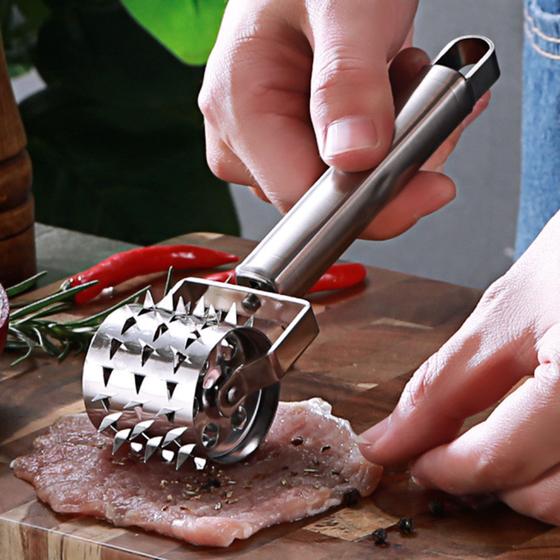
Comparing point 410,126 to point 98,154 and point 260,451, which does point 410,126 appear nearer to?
point 260,451

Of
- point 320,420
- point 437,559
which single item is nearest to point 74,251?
point 320,420

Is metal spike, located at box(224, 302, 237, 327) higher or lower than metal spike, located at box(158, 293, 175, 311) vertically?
higher

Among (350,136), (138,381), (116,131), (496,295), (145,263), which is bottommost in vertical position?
(116,131)

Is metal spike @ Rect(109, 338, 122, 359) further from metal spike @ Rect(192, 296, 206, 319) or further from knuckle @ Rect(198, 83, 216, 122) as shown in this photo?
knuckle @ Rect(198, 83, 216, 122)

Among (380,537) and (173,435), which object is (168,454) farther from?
(380,537)

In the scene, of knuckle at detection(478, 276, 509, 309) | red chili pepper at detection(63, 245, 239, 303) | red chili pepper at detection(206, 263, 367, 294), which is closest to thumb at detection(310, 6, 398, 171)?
knuckle at detection(478, 276, 509, 309)

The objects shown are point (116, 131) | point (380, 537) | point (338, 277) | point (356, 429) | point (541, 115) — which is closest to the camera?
point (380, 537)

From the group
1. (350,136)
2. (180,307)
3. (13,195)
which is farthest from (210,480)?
(13,195)
